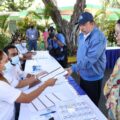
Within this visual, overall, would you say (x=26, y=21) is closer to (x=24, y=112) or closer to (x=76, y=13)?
(x=76, y=13)

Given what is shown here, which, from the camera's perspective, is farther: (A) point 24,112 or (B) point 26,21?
(B) point 26,21

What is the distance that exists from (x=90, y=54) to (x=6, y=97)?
1085 mm

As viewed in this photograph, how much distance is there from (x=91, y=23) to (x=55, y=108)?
94 cm

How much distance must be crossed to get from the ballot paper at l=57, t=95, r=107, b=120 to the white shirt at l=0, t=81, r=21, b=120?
0.36 metres

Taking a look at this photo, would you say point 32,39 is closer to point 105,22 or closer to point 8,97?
point 105,22

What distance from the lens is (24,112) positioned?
2213 mm

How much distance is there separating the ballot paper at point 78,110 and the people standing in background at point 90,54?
1.75 ft

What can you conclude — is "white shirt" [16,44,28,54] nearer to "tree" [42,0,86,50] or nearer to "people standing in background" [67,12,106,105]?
A: "people standing in background" [67,12,106,105]

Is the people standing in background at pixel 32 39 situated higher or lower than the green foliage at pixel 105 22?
lower

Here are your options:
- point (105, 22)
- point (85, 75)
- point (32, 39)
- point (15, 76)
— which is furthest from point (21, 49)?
point (105, 22)

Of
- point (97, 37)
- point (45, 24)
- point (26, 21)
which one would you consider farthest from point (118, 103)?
point (26, 21)

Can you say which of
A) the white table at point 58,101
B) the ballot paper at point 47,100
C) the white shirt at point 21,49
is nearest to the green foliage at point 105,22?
the white shirt at point 21,49

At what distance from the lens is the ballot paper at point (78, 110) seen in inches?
78.0

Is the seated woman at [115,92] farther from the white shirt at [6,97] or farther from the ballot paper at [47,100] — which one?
the white shirt at [6,97]
